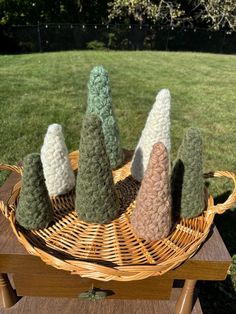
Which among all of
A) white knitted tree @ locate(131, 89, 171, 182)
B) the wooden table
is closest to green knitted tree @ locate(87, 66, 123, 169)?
white knitted tree @ locate(131, 89, 171, 182)

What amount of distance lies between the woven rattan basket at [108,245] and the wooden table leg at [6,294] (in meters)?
0.25

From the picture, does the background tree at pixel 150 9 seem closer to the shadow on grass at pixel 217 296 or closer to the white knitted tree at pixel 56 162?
the shadow on grass at pixel 217 296

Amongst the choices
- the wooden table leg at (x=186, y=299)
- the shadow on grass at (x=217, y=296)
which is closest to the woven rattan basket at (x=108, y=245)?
the wooden table leg at (x=186, y=299)

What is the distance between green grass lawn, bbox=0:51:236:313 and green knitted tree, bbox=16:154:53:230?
105 cm

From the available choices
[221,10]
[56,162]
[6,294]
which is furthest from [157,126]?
[221,10]

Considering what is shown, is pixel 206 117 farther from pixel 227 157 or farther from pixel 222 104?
pixel 227 157

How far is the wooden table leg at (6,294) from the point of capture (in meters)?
1.12

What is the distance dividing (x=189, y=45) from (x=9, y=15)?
23.1 ft

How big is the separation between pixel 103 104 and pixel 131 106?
2631 mm

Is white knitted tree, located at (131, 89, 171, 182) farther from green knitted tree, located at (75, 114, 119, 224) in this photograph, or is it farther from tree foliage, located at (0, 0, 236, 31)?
tree foliage, located at (0, 0, 236, 31)

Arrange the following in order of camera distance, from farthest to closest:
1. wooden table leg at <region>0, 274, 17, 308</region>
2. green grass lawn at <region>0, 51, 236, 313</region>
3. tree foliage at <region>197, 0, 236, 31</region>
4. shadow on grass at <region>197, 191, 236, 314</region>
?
tree foliage at <region>197, 0, 236, 31</region>, green grass lawn at <region>0, 51, 236, 313</region>, shadow on grass at <region>197, 191, 236, 314</region>, wooden table leg at <region>0, 274, 17, 308</region>

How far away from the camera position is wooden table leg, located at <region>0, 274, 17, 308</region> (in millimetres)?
1123

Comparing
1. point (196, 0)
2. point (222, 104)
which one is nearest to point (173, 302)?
point (222, 104)

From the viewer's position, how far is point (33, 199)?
983 millimetres
